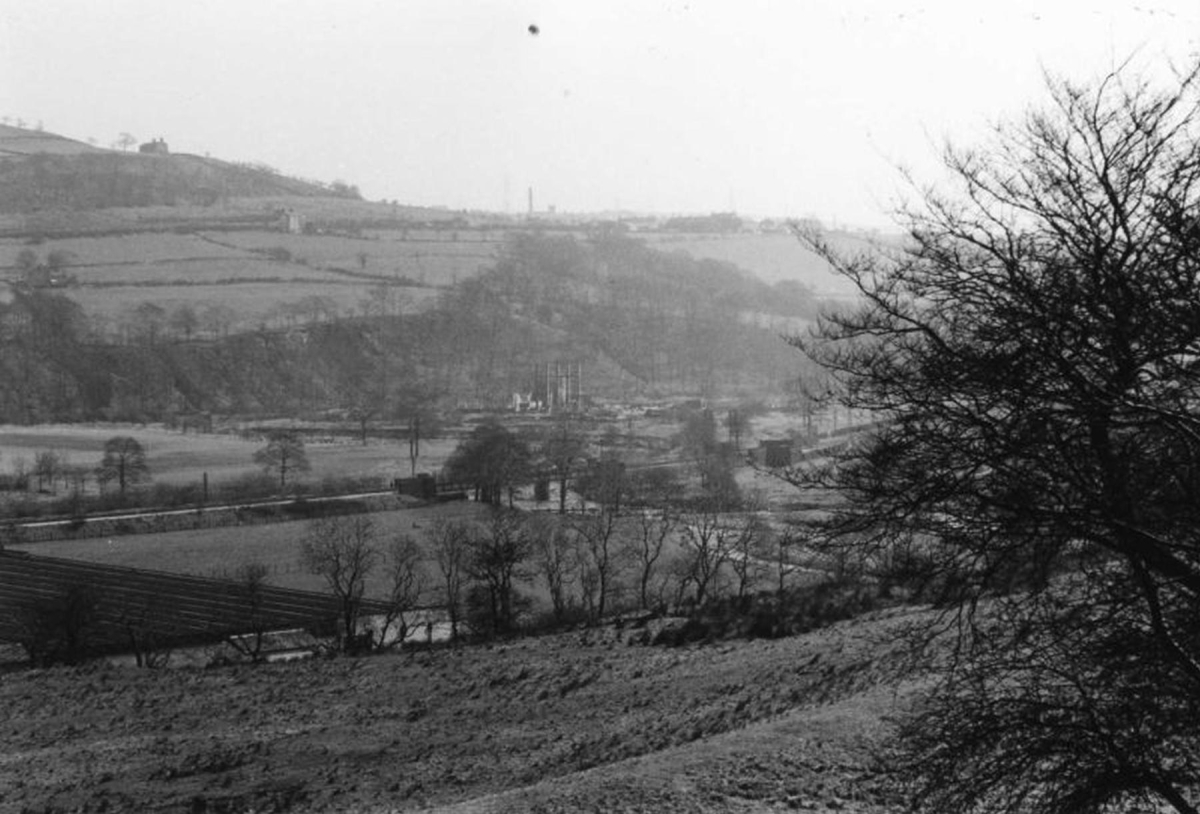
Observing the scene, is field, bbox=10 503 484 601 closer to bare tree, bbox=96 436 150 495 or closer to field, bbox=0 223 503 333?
bare tree, bbox=96 436 150 495

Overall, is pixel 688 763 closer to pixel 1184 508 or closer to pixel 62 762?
pixel 1184 508

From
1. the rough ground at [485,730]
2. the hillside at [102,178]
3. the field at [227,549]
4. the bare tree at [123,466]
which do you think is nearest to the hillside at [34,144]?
the hillside at [102,178]

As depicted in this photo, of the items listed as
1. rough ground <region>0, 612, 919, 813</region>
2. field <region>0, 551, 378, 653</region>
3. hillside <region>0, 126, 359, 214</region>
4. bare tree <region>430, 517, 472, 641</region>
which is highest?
hillside <region>0, 126, 359, 214</region>

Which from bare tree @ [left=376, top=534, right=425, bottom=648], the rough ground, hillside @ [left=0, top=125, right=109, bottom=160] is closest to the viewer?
the rough ground

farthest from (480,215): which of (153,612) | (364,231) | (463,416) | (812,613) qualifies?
(812,613)

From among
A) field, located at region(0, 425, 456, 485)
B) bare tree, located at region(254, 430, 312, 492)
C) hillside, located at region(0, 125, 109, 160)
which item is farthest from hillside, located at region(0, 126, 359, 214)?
bare tree, located at region(254, 430, 312, 492)

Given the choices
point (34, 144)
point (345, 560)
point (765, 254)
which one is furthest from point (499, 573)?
point (34, 144)
